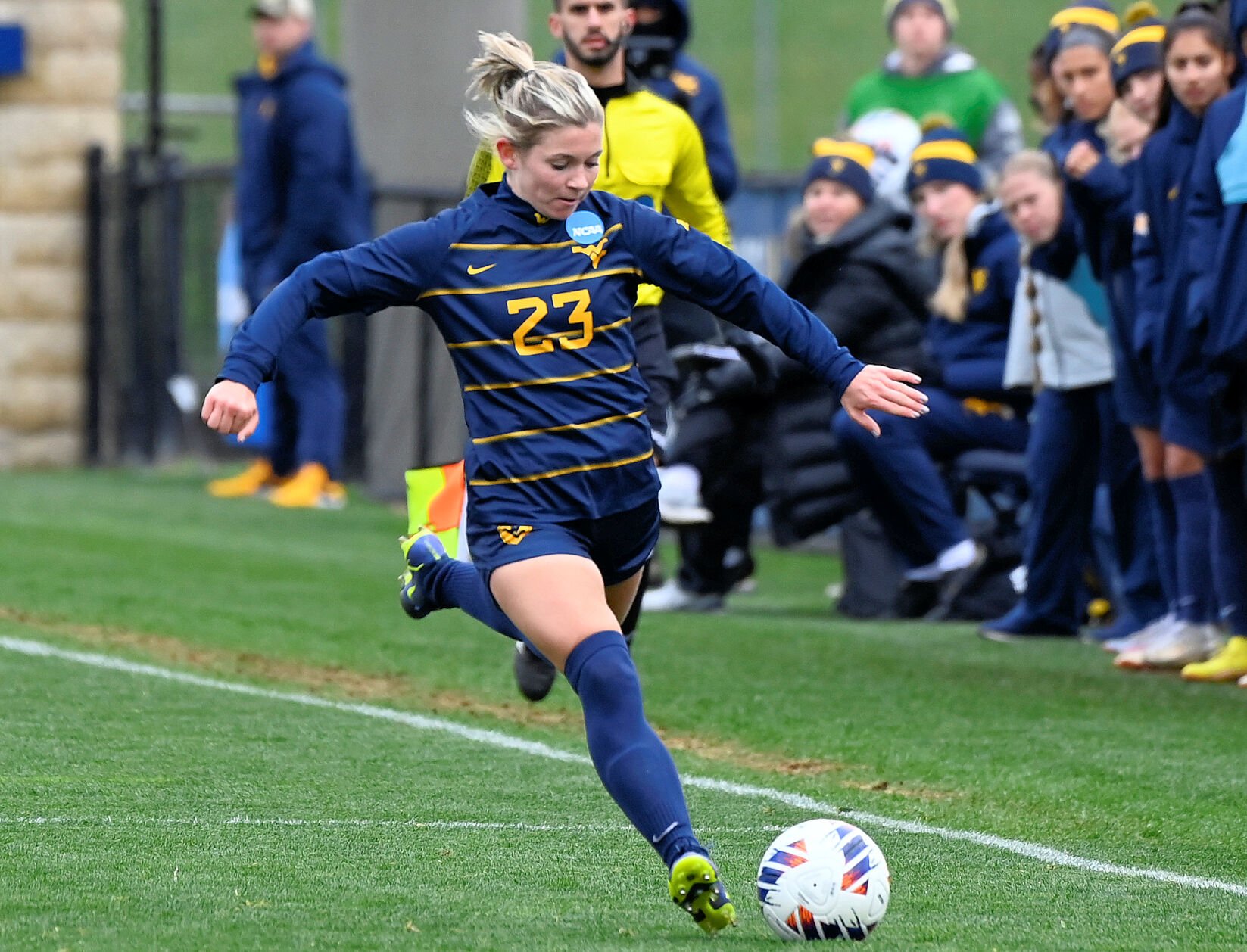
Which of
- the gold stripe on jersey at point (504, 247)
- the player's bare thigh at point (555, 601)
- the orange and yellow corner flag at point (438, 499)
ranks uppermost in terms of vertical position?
the gold stripe on jersey at point (504, 247)

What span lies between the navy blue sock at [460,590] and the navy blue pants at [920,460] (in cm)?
401

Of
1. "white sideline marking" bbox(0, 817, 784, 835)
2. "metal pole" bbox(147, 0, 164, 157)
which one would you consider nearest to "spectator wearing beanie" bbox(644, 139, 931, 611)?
"white sideline marking" bbox(0, 817, 784, 835)

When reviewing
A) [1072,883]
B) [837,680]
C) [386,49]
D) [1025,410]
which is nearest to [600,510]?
[1072,883]

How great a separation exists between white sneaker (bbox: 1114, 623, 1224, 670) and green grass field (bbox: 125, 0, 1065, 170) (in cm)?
2061

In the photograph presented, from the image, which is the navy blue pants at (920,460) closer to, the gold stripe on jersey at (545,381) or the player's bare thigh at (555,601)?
the gold stripe on jersey at (545,381)

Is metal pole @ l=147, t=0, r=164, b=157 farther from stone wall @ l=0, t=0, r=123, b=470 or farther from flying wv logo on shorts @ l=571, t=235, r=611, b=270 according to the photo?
flying wv logo on shorts @ l=571, t=235, r=611, b=270

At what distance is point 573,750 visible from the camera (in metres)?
6.68

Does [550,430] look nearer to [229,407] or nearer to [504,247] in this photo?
[504,247]

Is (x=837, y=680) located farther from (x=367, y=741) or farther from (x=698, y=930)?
(x=698, y=930)

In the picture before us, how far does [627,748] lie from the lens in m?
4.54

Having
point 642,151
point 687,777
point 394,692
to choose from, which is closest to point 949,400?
point 642,151

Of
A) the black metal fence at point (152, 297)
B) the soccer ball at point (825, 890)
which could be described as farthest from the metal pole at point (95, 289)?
the soccer ball at point (825, 890)

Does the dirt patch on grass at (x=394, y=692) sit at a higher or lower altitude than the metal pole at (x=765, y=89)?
higher

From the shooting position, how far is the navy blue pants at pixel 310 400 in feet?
45.5
